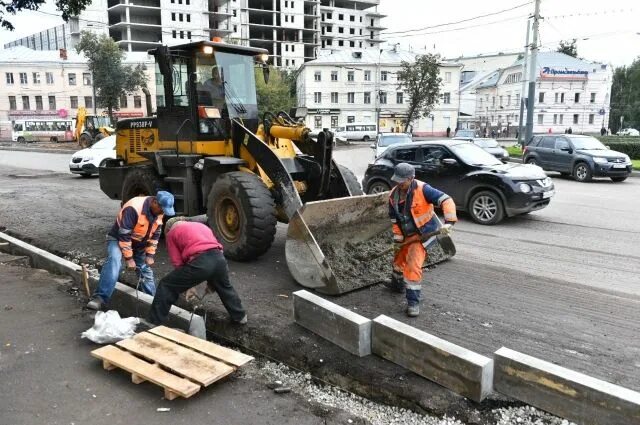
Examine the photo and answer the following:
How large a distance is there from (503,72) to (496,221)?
226 feet

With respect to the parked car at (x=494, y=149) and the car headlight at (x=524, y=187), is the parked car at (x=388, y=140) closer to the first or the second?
the parked car at (x=494, y=149)

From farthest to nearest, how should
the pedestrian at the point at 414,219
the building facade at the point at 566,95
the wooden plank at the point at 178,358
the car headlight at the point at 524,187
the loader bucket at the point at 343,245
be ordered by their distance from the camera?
the building facade at the point at 566,95
the car headlight at the point at 524,187
the loader bucket at the point at 343,245
the pedestrian at the point at 414,219
the wooden plank at the point at 178,358

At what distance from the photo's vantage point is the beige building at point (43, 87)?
62.5m

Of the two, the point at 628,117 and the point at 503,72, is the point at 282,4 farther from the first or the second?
the point at 628,117

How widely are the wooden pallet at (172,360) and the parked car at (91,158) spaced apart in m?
14.6

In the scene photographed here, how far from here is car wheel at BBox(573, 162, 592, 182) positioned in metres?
17.4

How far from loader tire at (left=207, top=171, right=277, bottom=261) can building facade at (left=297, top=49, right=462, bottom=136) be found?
198 ft

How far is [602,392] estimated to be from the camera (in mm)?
3451

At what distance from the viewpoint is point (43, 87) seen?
63969 mm

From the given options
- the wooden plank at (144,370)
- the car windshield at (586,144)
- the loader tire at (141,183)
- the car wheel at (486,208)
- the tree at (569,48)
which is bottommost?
the wooden plank at (144,370)

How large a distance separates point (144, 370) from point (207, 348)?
0.56 m

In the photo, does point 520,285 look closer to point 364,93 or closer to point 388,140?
point 388,140

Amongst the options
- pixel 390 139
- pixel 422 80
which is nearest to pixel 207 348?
pixel 390 139

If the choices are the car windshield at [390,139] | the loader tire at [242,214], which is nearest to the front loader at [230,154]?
the loader tire at [242,214]
